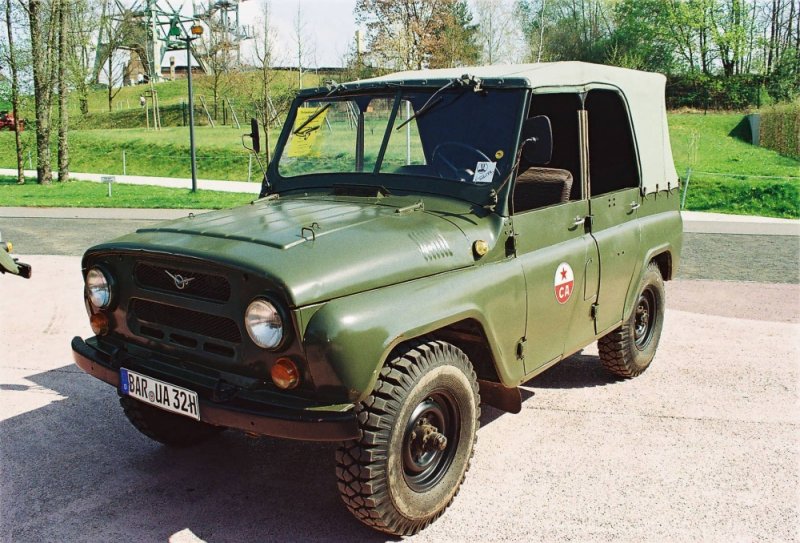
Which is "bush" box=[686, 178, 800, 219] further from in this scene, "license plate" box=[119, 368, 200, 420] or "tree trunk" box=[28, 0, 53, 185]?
"tree trunk" box=[28, 0, 53, 185]

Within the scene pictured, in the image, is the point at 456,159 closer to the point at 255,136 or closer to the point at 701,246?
the point at 255,136

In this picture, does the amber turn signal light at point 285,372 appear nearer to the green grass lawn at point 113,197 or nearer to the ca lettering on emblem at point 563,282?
the ca lettering on emblem at point 563,282

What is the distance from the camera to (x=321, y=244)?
3449 mm

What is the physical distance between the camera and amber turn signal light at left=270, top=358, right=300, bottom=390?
3203 millimetres

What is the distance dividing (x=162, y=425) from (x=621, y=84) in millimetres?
3829

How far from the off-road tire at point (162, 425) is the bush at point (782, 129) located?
28115 millimetres

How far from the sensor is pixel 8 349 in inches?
258

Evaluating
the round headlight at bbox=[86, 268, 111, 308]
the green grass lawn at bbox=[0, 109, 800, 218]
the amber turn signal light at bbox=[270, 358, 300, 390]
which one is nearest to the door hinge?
the amber turn signal light at bbox=[270, 358, 300, 390]

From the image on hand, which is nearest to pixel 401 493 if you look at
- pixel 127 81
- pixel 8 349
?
pixel 8 349

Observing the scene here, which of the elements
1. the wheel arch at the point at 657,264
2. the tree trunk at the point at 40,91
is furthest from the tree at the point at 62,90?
the wheel arch at the point at 657,264

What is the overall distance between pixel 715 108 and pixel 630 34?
476 inches

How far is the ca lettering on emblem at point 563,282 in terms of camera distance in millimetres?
4370

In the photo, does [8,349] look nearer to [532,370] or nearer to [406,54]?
[532,370]

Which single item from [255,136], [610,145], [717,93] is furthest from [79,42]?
[610,145]
